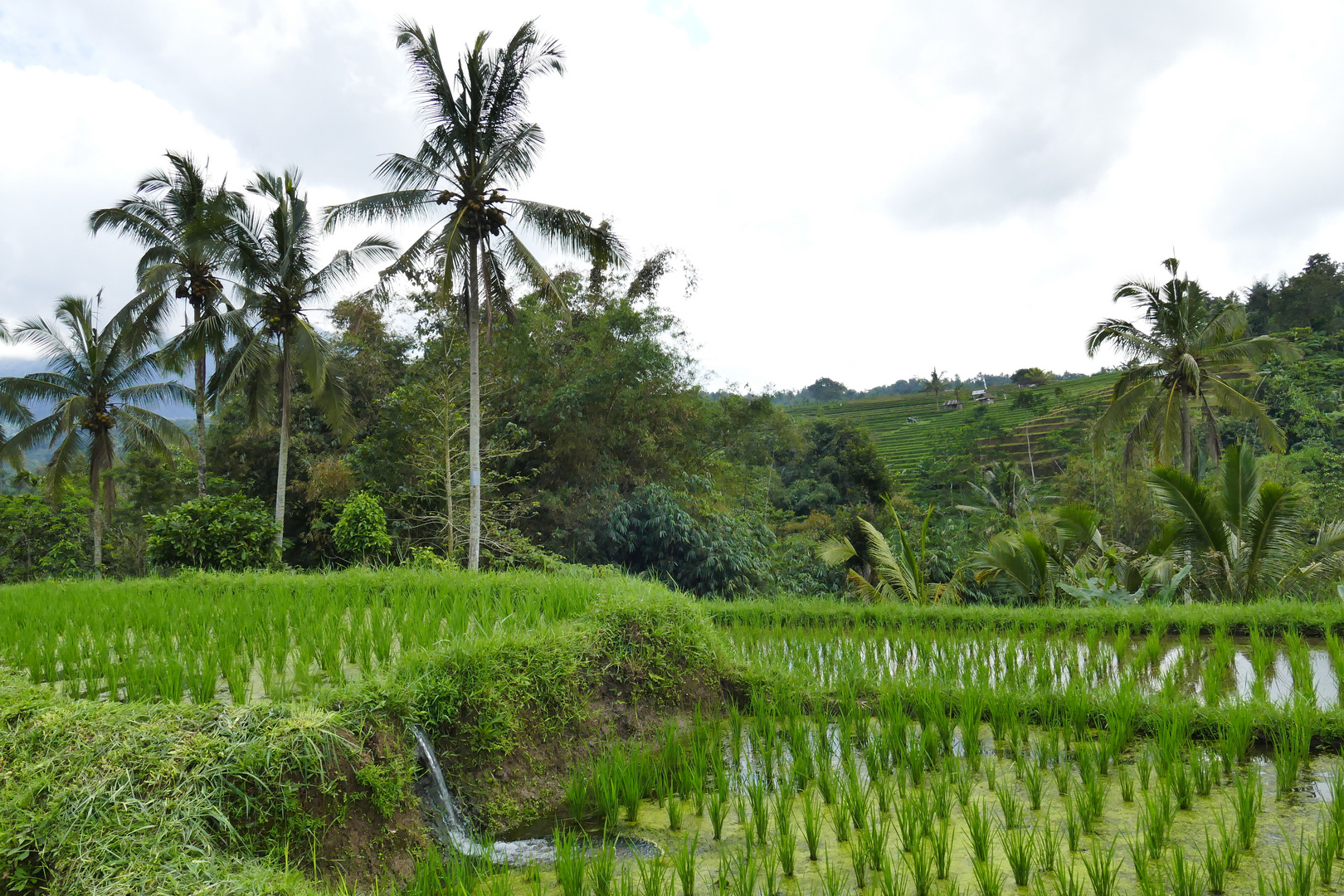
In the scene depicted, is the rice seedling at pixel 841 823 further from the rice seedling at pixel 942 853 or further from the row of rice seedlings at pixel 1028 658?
the row of rice seedlings at pixel 1028 658

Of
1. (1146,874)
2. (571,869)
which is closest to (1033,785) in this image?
(1146,874)

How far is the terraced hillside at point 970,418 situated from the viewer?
39969 mm

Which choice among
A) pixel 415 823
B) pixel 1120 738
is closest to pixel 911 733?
pixel 1120 738

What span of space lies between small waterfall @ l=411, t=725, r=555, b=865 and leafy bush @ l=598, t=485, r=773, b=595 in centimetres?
1029

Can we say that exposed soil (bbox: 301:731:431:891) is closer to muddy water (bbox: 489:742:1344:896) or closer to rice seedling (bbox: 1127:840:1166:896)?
muddy water (bbox: 489:742:1344:896)

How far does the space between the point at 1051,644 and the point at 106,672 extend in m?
7.42

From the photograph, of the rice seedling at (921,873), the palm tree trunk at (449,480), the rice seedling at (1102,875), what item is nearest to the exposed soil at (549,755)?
the rice seedling at (921,873)

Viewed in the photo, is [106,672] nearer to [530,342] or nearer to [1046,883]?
[1046,883]

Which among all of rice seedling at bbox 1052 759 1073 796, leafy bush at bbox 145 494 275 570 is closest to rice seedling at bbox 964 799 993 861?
rice seedling at bbox 1052 759 1073 796

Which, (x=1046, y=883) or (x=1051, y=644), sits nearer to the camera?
(x=1046, y=883)

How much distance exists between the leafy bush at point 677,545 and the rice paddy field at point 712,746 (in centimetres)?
750

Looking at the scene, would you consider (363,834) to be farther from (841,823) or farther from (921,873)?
(921,873)

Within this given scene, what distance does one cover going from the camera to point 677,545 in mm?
14820

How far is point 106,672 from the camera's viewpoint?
13.5ft
